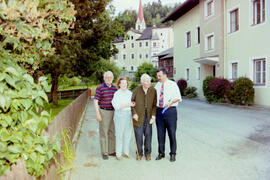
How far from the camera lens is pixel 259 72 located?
15336 mm

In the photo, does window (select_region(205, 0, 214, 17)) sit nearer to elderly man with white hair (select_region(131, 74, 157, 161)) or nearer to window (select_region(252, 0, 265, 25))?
window (select_region(252, 0, 265, 25))

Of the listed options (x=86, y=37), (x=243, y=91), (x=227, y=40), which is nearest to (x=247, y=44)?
(x=227, y=40)

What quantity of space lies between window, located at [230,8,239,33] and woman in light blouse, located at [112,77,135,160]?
1431 cm

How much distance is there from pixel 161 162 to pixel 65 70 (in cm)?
1190

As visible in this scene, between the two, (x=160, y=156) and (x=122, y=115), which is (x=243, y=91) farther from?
(x=122, y=115)

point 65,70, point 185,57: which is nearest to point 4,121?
point 65,70

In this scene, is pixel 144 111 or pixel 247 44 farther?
pixel 247 44

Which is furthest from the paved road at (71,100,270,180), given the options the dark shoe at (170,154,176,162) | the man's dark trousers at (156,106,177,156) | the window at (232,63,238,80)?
the window at (232,63,238,80)

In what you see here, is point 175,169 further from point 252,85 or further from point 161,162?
point 252,85

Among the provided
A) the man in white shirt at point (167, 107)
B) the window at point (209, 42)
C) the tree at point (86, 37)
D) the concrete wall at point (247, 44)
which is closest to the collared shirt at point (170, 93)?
the man in white shirt at point (167, 107)

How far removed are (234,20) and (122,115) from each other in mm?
15011

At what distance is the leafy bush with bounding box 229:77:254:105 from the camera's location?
47.5ft

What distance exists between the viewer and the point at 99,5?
16500mm

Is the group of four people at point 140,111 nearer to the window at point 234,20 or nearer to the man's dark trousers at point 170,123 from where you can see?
Result: the man's dark trousers at point 170,123
